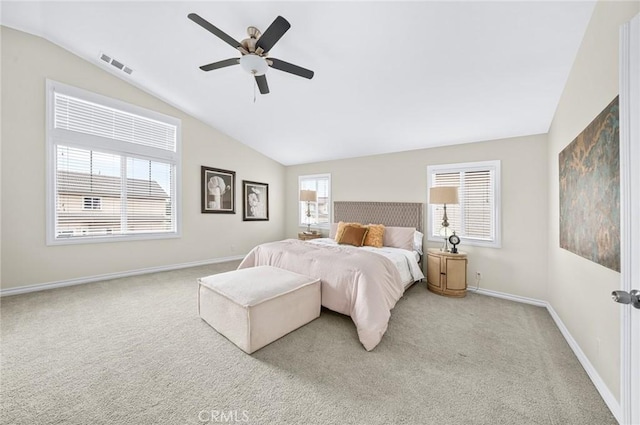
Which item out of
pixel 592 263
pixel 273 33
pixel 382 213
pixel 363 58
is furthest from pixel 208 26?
pixel 382 213

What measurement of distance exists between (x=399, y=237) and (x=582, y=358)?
237 centimetres

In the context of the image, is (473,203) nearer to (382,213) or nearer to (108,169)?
(382,213)

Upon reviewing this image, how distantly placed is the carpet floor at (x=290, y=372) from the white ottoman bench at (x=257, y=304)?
0.10 meters

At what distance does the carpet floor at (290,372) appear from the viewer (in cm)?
140

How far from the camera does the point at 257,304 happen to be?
6.48ft

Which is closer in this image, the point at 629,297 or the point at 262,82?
the point at 629,297

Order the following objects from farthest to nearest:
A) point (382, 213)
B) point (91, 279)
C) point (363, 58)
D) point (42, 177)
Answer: point (382, 213), point (91, 279), point (42, 177), point (363, 58)

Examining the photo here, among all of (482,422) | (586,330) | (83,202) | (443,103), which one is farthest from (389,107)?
(83,202)

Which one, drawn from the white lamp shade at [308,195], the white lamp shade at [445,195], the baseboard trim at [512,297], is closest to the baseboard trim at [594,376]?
the baseboard trim at [512,297]

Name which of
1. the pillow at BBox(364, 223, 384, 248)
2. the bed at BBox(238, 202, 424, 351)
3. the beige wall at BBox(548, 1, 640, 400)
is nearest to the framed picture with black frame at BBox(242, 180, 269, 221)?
the bed at BBox(238, 202, 424, 351)

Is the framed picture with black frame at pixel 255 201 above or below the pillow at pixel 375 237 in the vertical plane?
above

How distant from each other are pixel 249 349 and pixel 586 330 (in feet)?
8.72

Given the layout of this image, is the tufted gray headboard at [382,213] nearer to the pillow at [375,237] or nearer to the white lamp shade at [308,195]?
the pillow at [375,237]

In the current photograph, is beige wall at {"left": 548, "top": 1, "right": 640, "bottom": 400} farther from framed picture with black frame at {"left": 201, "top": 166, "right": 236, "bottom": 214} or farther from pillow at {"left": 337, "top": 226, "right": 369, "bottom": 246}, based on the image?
framed picture with black frame at {"left": 201, "top": 166, "right": 236, "bottom": 214}
